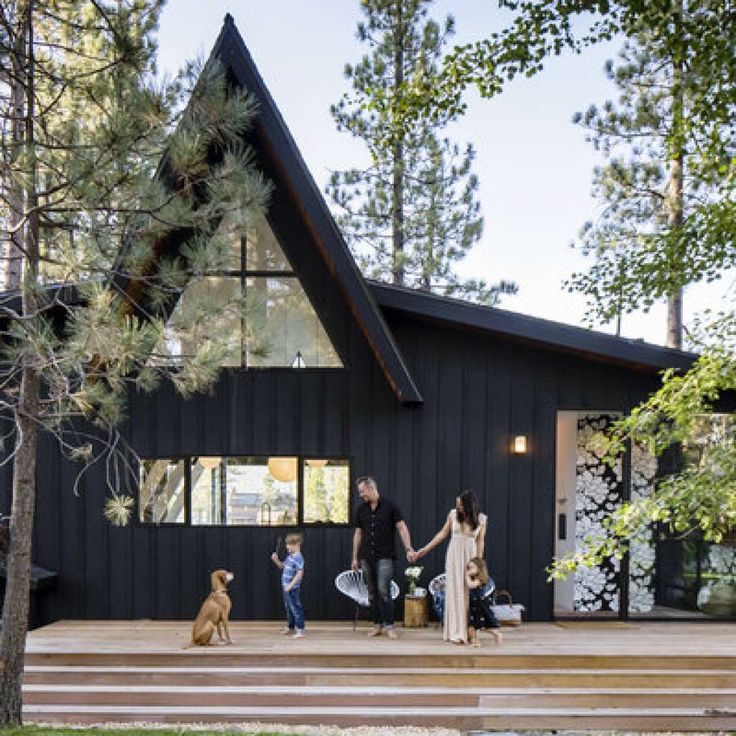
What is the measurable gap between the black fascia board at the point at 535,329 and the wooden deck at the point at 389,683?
2554 mm

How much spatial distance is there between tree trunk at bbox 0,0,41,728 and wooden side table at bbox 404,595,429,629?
3547 millimetres

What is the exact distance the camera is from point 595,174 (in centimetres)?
1257

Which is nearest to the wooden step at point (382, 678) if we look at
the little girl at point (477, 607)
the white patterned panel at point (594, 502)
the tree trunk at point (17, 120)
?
the little girl at point (477, 607)

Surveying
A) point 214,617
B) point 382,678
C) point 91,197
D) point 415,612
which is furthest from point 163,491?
point 91,197

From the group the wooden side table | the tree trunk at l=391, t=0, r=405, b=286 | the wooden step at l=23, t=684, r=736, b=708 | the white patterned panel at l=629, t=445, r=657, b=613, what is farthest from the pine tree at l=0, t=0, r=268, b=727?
the tree trunk at l=391, t=0, r=405, b=286

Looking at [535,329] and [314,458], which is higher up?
[535,329]

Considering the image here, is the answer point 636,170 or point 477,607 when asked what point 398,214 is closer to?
point 636,170

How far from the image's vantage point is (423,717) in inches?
205

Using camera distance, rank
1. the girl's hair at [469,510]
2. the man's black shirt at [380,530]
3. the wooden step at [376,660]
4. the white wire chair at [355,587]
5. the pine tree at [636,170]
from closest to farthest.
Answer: the wooden step at [376,660] → the girl's hair at [469,510] → the man's black shirt at [380,530] → the white wire chair at [355,587] → the pine tree at [636,170]

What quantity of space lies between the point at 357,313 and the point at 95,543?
3.53 metres

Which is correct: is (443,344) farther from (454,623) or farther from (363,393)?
(454,623)

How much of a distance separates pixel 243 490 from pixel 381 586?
5.74ft

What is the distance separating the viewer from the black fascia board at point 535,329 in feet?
22.6

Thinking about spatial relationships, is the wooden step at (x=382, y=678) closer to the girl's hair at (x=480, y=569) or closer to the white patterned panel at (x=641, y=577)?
the girl's hair at (x=480, y=569)
